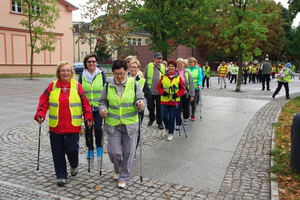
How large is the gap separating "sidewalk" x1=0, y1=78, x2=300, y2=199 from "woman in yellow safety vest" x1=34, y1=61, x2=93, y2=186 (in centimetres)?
49

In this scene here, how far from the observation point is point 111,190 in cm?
416

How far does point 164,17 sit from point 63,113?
20276 mm

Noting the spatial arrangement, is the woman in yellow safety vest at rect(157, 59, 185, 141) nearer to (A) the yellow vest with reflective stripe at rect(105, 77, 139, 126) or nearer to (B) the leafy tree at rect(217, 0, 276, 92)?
(A) the yellow vest with reflective stripe at rect(105, 77, 139, 126)

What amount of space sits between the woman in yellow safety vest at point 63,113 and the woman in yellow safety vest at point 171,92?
2.79 metres

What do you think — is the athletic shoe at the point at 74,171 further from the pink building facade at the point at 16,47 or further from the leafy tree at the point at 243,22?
the pink building facade at the point at 16,47

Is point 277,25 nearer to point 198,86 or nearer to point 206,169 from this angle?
point 198,86

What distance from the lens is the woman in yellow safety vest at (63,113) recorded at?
419cm

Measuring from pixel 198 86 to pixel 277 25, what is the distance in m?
45.1

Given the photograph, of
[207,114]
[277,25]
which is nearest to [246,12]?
[207,114]

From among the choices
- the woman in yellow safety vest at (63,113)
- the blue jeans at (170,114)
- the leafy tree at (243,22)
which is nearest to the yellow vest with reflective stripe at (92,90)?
the woman in yellow safety vest at (63,113)

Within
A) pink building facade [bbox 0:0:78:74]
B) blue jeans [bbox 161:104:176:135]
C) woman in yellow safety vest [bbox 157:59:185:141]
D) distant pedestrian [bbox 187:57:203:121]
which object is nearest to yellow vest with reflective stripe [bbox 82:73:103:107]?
woman in yellow safety vest [bbox 157:59:185:141]

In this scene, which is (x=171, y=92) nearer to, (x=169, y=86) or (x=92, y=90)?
(x=169, y=86)

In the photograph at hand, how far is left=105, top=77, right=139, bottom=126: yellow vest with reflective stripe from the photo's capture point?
4.25m

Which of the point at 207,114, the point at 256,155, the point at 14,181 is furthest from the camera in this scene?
the point at 207,114
